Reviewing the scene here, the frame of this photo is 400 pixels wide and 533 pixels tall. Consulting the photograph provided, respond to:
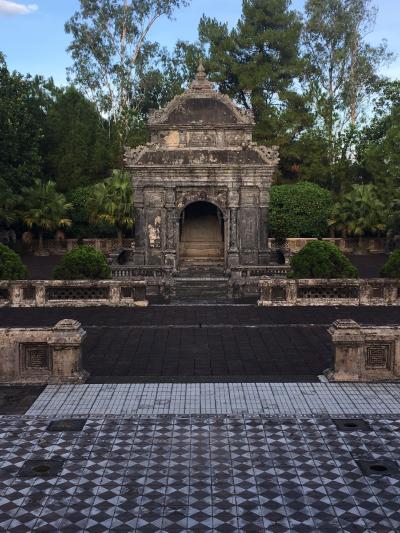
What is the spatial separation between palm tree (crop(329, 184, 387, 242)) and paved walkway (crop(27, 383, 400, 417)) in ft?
99.6

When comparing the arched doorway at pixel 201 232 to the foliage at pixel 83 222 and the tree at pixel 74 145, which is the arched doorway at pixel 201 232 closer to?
the foliage at pixel 83 222

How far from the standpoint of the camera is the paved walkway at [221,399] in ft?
36.6

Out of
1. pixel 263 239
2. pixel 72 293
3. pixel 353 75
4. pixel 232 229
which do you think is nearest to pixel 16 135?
pixel 232 229

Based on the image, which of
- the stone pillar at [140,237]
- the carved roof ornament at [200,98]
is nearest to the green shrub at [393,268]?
the carved roof ornament at [200,98]

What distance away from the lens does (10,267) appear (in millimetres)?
23422

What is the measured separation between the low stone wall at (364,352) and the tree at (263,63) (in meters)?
38.6

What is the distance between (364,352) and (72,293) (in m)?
12.7

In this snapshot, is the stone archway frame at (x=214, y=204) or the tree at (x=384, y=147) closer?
the stone archway frame at (x=214, y=204)

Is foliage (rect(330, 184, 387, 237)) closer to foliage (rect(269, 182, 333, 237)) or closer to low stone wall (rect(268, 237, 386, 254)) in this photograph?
foliage (rect(269, 182, 333, 237))

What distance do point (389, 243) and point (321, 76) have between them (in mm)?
19672

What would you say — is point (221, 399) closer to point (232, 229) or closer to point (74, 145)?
point (232, 229)

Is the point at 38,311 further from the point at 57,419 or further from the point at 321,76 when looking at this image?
the point at 321,76

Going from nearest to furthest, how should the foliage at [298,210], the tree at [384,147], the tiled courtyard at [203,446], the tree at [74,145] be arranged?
the tiled courtyard at [203,446] → the tree at [384,147] → the foliage at [298,210] → the tree at [74,145]

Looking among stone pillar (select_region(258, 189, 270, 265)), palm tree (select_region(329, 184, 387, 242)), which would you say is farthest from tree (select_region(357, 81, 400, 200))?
stone pillar (select_region(258, 189, 270, 265))
